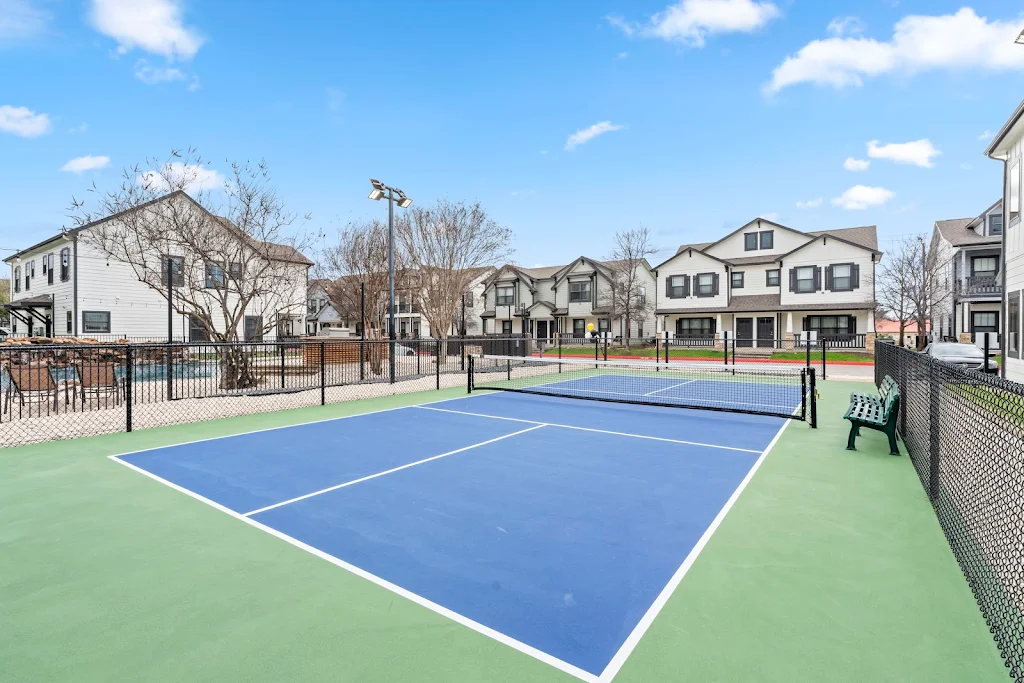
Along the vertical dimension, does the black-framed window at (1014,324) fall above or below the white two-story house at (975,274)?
below

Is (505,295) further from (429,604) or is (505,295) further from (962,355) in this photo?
(429,604)

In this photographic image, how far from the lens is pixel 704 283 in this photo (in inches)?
1591

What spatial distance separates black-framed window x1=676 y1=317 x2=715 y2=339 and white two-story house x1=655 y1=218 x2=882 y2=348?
79 mm

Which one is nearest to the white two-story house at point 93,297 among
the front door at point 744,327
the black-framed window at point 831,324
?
the front door at point 744,327

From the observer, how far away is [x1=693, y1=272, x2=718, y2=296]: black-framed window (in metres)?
40.0

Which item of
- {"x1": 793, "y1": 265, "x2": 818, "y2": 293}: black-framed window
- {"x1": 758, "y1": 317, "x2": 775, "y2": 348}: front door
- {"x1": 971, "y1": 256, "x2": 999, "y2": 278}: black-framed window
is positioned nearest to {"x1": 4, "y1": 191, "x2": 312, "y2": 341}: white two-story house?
{"x1": 758, "y1": 317, "x2": 775, "y2": 348}: front door

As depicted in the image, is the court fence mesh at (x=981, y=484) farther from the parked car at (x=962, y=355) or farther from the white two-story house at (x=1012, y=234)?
the parked car at (x=962, y=355)

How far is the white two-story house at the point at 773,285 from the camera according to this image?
35094 millimetres

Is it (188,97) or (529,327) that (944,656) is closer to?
(188,97)

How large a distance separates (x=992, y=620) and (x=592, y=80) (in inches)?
870

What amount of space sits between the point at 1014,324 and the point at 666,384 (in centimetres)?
994

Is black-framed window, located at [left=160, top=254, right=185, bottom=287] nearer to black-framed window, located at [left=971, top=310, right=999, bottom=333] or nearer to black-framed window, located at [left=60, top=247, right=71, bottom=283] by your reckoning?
black-framed window, located at [left=60, top=247, right=71, bottom=283]

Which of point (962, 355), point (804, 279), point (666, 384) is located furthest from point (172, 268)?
point (804, 279)

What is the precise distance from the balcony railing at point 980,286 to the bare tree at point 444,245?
30.1 m
